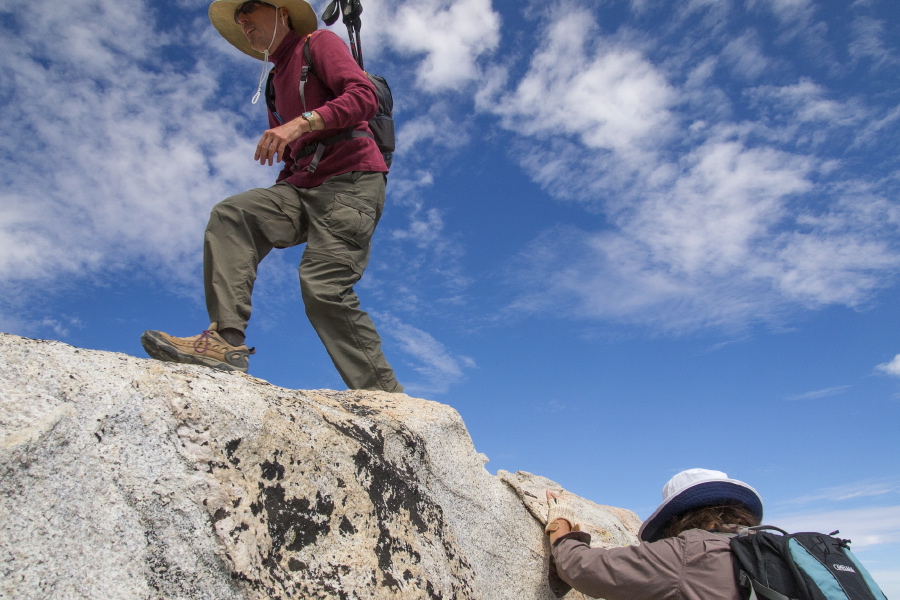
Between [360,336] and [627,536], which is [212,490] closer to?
[360,336]

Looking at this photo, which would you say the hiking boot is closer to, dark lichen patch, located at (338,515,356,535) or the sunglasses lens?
dark lichen patch, located at (338,515,356,535)

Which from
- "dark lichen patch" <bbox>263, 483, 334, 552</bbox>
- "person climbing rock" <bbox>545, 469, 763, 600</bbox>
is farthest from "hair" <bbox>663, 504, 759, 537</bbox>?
"dark lichen patch" <bbox>263, 483, 334, 552</bbox>

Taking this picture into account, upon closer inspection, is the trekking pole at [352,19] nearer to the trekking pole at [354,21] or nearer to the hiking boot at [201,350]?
the trekking pole at [354,21]

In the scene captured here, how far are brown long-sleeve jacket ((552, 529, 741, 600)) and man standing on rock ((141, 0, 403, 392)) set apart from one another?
1673 millimetres

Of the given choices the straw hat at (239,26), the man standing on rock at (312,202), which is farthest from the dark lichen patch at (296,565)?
the straw hat at (239,26)

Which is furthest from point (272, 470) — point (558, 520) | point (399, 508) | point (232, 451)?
point (558, 520)

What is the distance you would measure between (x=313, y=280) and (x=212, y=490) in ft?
6.21

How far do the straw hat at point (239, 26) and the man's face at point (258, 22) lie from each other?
5 cm

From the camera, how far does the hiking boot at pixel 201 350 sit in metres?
3.05

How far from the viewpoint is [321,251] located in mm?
3953

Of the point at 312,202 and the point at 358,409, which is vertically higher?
the point at 312,202

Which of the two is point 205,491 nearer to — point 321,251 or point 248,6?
point 321,251

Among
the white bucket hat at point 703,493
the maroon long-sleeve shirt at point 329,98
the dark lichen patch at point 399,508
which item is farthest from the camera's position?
the maroon long-sleeve shirt at point 329,98

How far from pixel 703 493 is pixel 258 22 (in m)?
4.13
